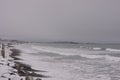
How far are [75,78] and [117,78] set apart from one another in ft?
9.60

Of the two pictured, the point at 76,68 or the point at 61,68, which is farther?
the point at 76,68

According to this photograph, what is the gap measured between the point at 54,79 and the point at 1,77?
11.0ft

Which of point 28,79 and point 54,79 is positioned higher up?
point 28,79

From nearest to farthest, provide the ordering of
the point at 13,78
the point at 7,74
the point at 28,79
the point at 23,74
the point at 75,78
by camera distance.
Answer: the point at 28,79 → the point at 13,78 → the point at 7,74 → the point at 23,74 → the point at 75,78

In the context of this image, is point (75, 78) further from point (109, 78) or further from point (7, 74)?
point (7, 74)

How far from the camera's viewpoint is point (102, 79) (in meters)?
15.0

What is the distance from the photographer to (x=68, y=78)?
14.8 metres

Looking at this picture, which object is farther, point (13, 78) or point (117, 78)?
point (117, 78)

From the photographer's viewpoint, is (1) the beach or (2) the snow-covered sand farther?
(2) the snow-covered sand

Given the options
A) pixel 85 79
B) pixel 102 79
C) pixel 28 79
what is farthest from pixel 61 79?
pixel 28 79

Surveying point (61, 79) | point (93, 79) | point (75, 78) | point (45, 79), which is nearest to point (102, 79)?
point (93, 79)

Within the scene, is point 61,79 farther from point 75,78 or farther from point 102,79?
point 102,79

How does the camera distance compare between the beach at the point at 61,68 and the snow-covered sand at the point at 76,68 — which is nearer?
the beach at the point at 61,68

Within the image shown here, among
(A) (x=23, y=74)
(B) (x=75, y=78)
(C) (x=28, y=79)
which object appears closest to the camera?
(C) (x=28, y=79)
